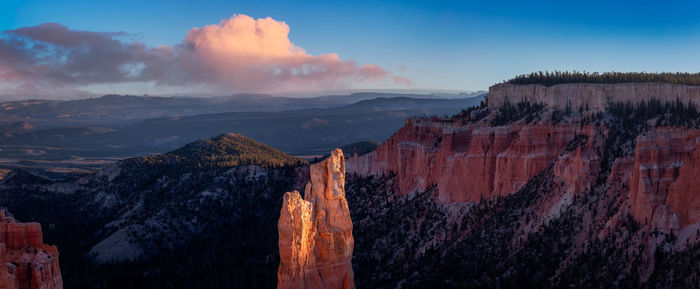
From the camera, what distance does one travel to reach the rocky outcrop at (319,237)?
47594 mm

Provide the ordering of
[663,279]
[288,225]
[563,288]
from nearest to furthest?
[288,225] → [663,279] → [563,288]

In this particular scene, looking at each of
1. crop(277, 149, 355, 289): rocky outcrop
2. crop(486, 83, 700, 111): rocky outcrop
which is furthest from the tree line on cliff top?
crop(277, 149, 355, 289): rocky outcrop

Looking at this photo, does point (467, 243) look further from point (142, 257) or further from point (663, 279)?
point (142, 257)

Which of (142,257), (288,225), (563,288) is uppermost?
(288,225)

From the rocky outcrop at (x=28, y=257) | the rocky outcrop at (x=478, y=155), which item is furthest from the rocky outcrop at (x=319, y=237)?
the rocky outcrop at (x=478, y=155)

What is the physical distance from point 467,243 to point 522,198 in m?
7.41

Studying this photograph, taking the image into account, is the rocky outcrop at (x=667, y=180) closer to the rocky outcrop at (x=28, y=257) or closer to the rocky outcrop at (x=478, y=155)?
the rocky outcrop at (x=478, y=155)

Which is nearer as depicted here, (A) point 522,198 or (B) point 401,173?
(A) point 522,198

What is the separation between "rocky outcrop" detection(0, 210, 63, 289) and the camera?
119 feet

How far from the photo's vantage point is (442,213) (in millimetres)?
85812

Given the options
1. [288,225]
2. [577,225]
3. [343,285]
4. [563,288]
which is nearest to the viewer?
[288,225]

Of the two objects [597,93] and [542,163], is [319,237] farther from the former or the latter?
[597,93]

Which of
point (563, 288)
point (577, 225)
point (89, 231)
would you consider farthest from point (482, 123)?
point (89, 231)

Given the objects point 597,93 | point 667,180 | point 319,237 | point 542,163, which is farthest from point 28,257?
point 597,93
